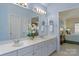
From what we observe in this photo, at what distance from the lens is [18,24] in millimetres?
2740

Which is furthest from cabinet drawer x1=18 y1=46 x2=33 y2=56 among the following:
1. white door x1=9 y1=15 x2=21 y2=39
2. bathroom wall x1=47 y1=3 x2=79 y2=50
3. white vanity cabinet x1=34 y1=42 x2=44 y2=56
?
bathroom wall x1=47 y1=3 x2=79 y2=50

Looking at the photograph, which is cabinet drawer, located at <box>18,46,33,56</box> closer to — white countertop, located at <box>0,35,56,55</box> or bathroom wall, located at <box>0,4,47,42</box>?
white countertop, located at <box>0,35,56,55</box>

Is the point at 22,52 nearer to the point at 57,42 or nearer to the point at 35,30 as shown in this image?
the point at 35,30

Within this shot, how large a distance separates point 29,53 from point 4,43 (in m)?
0.54

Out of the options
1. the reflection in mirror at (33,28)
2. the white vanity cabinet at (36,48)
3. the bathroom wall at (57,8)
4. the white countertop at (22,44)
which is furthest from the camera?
the reflection in mirror at (33,28)

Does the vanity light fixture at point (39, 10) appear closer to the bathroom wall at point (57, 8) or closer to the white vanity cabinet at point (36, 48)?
the bathroom wall at point (57, 8)

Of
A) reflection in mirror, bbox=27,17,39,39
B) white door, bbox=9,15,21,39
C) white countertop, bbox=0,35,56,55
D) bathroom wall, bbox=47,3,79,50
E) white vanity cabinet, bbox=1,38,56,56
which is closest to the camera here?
white countertop, bbox=0,35,56,55

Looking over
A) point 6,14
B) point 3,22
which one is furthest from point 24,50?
point 6,14

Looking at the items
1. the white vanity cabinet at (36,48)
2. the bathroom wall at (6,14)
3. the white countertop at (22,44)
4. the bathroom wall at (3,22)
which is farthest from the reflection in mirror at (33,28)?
the bathroom wall at (3,22)

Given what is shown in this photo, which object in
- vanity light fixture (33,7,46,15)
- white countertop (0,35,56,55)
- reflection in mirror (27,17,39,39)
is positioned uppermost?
vanity light fixture (33,7,46,15)

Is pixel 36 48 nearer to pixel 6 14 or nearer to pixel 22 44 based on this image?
pixel 22 44

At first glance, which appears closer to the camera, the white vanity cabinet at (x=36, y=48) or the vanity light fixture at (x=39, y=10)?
the white vanity cabinet at (x=36, y=48)

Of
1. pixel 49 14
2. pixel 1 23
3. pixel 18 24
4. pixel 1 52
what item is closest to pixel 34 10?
pixel 49 14

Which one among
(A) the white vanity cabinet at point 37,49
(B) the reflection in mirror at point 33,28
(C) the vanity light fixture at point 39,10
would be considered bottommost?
(A) the white vanity cabinet at point 37,49
